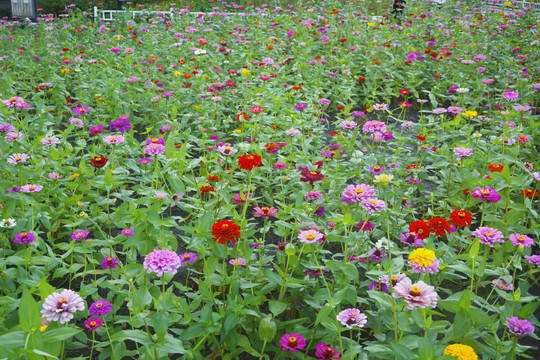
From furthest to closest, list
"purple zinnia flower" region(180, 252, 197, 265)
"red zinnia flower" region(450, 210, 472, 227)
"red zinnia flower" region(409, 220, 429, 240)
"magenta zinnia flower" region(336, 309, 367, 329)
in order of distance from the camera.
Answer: "purple zinnia flower" region(180, 252, 197, 265), "red zinnia flower" region(450, 210, 472, 227), "red zinnia flower" region(409, 220, 429, 240), "magenta zinnia flower" region(336, 309, 367, 329)

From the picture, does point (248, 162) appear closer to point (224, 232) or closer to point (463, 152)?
point (224, 232)

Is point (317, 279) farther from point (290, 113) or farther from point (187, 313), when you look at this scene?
point (290, 113)

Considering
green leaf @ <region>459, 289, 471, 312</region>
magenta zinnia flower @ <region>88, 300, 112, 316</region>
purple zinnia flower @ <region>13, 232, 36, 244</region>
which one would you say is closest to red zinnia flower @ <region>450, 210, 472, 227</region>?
green leaf @ <region>459, 289, 471, 312</region>

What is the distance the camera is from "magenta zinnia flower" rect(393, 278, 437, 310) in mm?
1285

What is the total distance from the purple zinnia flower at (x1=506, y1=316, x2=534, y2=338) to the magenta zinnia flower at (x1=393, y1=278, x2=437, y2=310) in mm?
382

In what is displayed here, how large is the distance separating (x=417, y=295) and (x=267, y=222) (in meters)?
0.99

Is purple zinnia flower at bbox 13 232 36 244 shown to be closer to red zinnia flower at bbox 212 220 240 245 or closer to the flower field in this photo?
the flower field

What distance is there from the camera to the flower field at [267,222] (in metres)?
1.57

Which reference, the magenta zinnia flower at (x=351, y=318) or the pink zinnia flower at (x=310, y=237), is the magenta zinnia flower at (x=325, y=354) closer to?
the magenta zinnia flower at (x=351, y=318)

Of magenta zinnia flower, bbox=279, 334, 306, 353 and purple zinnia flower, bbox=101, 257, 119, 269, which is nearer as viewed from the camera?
magenta zinnia flower, bbox=279, 334, 306, 353

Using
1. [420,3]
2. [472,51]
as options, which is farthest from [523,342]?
[420,3]

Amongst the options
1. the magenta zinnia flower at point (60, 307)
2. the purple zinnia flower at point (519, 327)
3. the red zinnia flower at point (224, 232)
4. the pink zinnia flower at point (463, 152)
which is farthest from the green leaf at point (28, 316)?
the pink zinnia flower at point (463, 152)

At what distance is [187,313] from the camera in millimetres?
1687

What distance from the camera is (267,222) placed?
2168 millimetres
